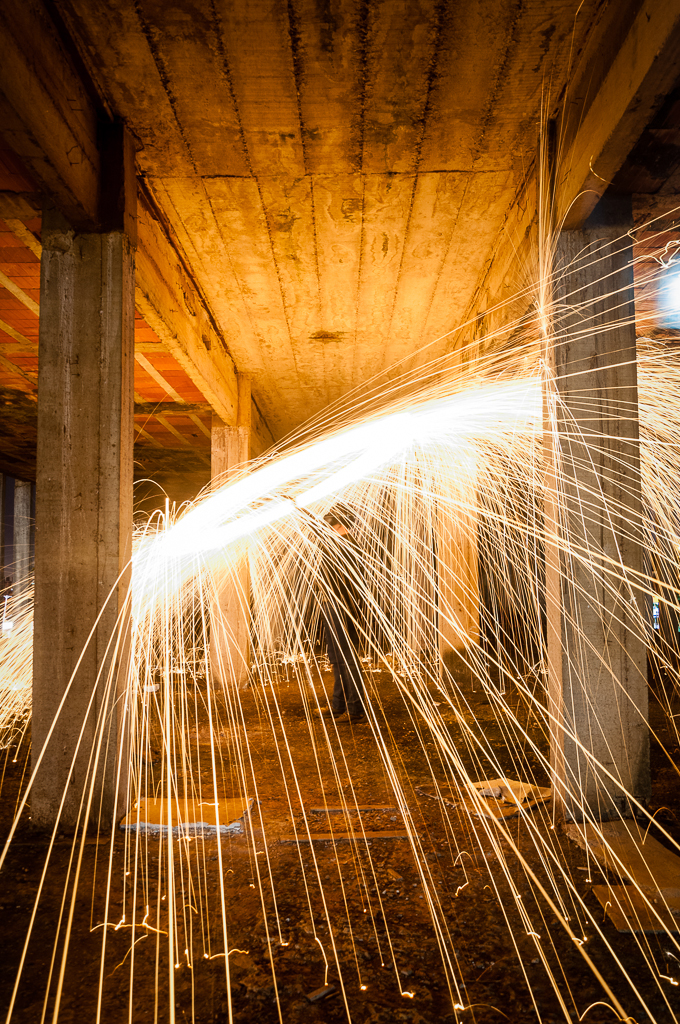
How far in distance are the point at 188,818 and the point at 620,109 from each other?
3498 millimetres

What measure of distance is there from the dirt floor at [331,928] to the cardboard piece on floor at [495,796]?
0.07m

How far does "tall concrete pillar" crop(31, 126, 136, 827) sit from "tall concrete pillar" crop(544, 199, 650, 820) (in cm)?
208

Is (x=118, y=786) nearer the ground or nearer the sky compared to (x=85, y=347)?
nearer the ground

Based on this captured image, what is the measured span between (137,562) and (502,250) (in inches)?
137

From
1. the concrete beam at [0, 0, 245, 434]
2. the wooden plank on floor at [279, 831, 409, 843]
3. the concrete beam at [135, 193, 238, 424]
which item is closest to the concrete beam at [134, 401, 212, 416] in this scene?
the concrete beam at [135, 193, 238, 424]

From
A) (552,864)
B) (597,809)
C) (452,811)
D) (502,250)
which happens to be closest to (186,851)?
(452,811)

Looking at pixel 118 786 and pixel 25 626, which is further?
pixel 25 626

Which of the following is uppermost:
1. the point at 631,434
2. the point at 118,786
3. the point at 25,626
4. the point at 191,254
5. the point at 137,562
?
the point at 191,254

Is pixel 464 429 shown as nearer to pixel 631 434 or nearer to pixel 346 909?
pixel 631 434

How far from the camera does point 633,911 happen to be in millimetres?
2010

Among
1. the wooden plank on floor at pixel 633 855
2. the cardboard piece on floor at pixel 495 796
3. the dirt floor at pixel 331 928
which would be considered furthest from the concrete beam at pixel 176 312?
the wooden plank on floor at pixel 633 855

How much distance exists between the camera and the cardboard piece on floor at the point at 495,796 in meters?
2.84

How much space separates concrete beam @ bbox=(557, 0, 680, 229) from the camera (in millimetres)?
2035

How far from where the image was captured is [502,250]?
4270mm
